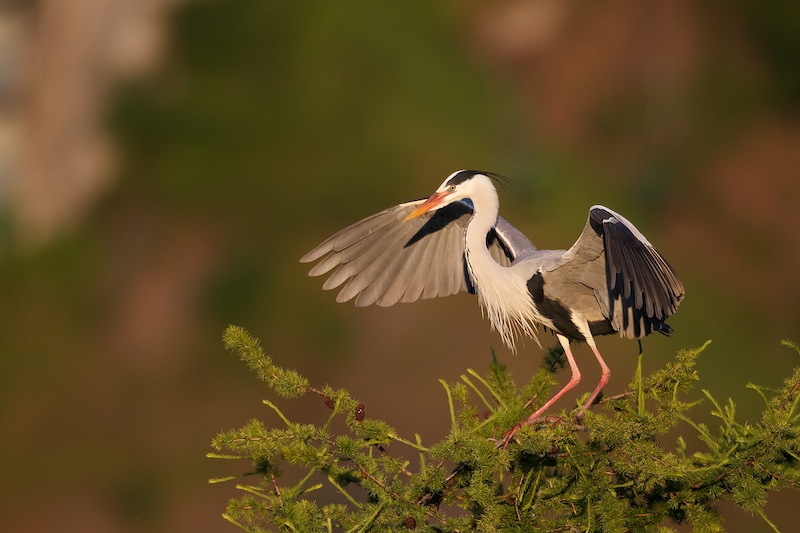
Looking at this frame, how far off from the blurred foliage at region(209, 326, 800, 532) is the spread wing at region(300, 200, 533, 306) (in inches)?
77.4

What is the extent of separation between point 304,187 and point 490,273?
337 inches

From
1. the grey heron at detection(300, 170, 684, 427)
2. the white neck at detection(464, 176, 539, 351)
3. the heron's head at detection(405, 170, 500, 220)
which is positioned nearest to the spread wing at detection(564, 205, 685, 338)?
the grey heron at detection(300, 170, 684, 427)

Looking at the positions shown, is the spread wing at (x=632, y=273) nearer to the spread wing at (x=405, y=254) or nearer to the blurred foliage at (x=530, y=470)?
the blurred foliage at (x=530, y=470)

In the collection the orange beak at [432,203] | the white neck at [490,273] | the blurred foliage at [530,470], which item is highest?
the orange beak at [432,203]

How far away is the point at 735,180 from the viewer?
1443cm

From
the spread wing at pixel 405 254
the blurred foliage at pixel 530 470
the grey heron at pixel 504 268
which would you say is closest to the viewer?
the blurred foliage at pixel 530 470

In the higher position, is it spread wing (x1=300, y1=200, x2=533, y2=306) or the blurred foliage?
spread wing (x1=300, y1=200, x2=533, y2=306)

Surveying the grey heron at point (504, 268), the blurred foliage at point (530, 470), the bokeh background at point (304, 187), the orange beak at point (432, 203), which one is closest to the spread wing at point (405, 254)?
the grey heron at point (504, 268)

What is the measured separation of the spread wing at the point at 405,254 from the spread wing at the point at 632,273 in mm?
891

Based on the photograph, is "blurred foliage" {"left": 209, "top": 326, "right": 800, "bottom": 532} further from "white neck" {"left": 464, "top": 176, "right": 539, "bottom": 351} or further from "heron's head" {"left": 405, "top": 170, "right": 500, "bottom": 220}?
"heron's head" {"left": 405, "top": 170, "right": 500, "bottom": 220}

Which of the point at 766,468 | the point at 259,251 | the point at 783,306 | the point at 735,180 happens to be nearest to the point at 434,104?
the point at 259,251

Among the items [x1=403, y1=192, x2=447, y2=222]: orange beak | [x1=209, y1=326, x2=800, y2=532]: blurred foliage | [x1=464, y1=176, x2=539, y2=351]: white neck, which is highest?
[x1=403, y1=192, x2=447, y2=222]: orange beak

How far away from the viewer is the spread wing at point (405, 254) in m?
5.73

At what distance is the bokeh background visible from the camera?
1212cm
